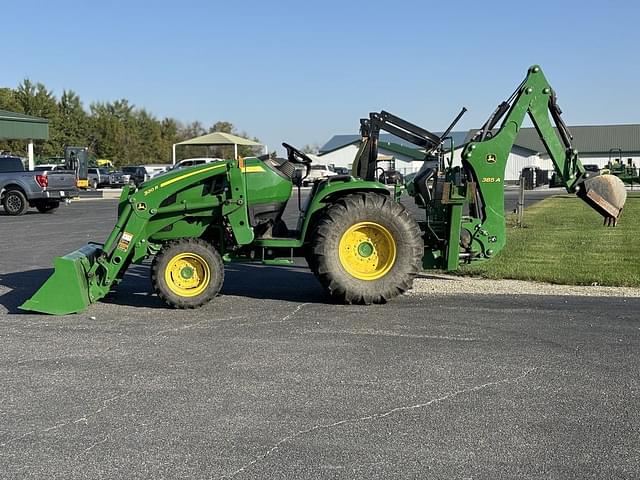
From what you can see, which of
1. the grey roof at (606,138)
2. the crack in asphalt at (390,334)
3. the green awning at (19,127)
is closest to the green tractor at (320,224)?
the crack in asphalt at (390,334)

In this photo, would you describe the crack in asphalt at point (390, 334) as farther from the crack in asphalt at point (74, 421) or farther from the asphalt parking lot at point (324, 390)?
the crack in asphalt at point (74, 421)

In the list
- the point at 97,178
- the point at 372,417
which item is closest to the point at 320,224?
the point at 372,417

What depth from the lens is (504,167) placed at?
9859mm

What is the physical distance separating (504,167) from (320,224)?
8.80 feet

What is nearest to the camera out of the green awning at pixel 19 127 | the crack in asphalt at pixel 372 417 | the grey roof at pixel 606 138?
the crack in asphalt at pixel 372 417

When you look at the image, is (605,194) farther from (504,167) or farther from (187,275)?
(187,275)

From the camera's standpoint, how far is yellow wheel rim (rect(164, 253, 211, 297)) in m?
8.70

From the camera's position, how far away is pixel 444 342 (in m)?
7.18

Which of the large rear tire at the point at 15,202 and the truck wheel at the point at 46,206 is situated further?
the truck wheel at the point at 46,206

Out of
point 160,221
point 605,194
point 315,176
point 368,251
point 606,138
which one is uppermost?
point 606,138

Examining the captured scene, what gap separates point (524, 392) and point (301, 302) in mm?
4026

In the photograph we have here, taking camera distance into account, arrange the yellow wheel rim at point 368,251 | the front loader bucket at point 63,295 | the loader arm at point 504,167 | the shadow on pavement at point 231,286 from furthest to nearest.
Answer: the loader arm at point 504,167 < the shadow on pavement at point 231,286 < the yellow wheel rim at point 368,251 < the front loader bucket at point 63,295

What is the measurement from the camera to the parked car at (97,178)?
55.1 m

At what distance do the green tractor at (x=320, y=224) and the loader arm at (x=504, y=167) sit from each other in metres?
0.02
